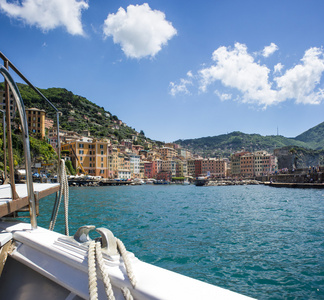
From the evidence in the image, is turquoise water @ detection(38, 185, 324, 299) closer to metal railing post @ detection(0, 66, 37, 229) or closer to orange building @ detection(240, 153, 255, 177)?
metal railing post @ detection(0, 66, 37, 229)

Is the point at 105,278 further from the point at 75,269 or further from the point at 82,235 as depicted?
the point at 82,235

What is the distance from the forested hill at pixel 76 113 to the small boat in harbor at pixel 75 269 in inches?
4361

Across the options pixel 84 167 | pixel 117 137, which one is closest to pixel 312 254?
pixel 84 167

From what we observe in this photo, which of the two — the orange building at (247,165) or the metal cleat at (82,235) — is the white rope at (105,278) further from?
the orange building at (247,165)

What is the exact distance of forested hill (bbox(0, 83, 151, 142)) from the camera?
4409 inches

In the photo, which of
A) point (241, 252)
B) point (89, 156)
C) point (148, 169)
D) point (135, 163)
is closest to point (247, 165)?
point (148, 169)

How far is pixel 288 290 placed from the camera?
462cm

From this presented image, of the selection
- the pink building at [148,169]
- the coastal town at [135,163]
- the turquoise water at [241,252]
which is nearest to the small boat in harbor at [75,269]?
the turquoise water at [241,252]

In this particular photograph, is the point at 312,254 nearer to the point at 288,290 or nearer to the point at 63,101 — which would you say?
the point at 288,290

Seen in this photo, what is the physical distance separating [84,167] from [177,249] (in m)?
64.8

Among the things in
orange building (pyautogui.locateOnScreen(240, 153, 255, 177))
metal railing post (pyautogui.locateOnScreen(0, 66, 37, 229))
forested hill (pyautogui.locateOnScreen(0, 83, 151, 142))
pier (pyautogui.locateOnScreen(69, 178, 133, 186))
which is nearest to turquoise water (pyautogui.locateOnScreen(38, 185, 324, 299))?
metal railing post (pyautogui.locateOnScreen(0, 66, 37, 229))

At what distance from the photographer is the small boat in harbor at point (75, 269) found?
134 cm

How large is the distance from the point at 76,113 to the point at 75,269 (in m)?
142

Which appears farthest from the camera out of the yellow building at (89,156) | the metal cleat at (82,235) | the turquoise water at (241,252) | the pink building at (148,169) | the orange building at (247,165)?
the pink building at (148,169)
